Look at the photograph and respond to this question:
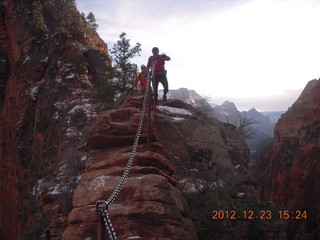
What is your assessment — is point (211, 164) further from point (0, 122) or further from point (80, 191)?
point (0, 122)

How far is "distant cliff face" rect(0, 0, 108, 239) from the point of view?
57.6 ft

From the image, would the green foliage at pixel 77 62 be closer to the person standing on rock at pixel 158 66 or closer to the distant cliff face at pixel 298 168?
the person standing on rock at pixel 158 66

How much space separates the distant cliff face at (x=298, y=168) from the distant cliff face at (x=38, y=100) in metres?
21.6

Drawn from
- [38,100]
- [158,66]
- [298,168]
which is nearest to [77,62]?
[38,100]

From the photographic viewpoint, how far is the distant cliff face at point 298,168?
33.4 meters

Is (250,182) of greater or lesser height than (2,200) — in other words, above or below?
above

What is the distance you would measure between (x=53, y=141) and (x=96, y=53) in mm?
8230

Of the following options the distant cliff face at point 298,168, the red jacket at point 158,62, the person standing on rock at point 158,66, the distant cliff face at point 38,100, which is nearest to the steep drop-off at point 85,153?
the distant cliff face at point 38,100

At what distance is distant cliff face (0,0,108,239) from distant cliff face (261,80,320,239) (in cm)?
2163

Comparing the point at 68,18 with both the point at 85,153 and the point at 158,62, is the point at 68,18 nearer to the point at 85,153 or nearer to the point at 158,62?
the point at 85,153

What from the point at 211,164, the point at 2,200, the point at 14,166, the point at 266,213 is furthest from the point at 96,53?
the point at 266,213

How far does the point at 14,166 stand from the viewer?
22.9m

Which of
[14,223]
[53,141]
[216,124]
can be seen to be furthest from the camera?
[14,223]

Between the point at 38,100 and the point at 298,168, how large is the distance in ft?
96.5
